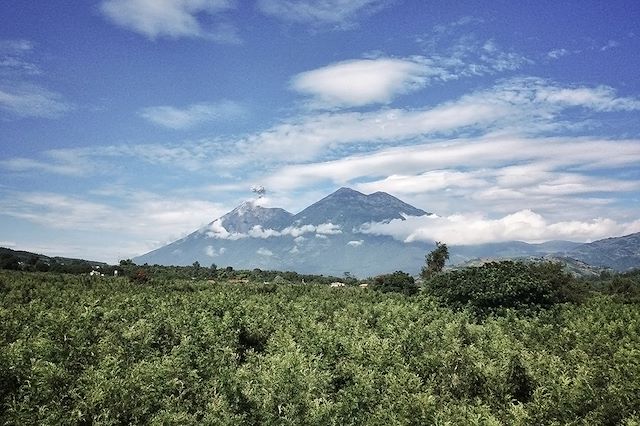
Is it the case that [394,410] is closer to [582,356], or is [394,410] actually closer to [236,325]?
[582,356]

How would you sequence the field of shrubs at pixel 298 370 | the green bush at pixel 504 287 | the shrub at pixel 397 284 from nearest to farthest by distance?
the field of shrubs at pixel 298 370 < the green bush at pixel 504 287 < the shrub at pixel 397 284

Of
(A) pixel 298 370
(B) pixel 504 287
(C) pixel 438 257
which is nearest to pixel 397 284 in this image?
(C) pixel 438 257

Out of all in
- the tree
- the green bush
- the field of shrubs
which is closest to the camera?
the field of shrubs

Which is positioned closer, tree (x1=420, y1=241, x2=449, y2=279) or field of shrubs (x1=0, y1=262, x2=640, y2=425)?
field of shrubs (x1=0, y1=262, x2=640, y2=425)

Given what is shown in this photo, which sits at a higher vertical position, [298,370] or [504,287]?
[504,287]

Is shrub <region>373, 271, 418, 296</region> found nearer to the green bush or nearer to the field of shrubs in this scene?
the green bush

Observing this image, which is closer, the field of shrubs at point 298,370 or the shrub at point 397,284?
the field of shrubs at point 298,370

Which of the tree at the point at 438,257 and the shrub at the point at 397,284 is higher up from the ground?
the tree at the point at 438,257

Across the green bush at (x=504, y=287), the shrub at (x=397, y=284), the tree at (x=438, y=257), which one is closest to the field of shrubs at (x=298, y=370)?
the green bush at (x=504, y=287)

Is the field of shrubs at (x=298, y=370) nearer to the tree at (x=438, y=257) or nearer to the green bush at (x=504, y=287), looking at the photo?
the green bush at (x=504, y=287)

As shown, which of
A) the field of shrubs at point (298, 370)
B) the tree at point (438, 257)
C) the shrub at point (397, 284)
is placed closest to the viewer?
the field of shrubs at point (298, 370)

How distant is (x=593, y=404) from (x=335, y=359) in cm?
1977

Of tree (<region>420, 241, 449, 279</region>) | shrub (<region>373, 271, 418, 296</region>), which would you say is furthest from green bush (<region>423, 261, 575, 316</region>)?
tree (<region>420, 241, 449, 279</region>)

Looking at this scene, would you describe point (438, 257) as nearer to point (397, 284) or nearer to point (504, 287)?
point (397, 284)
